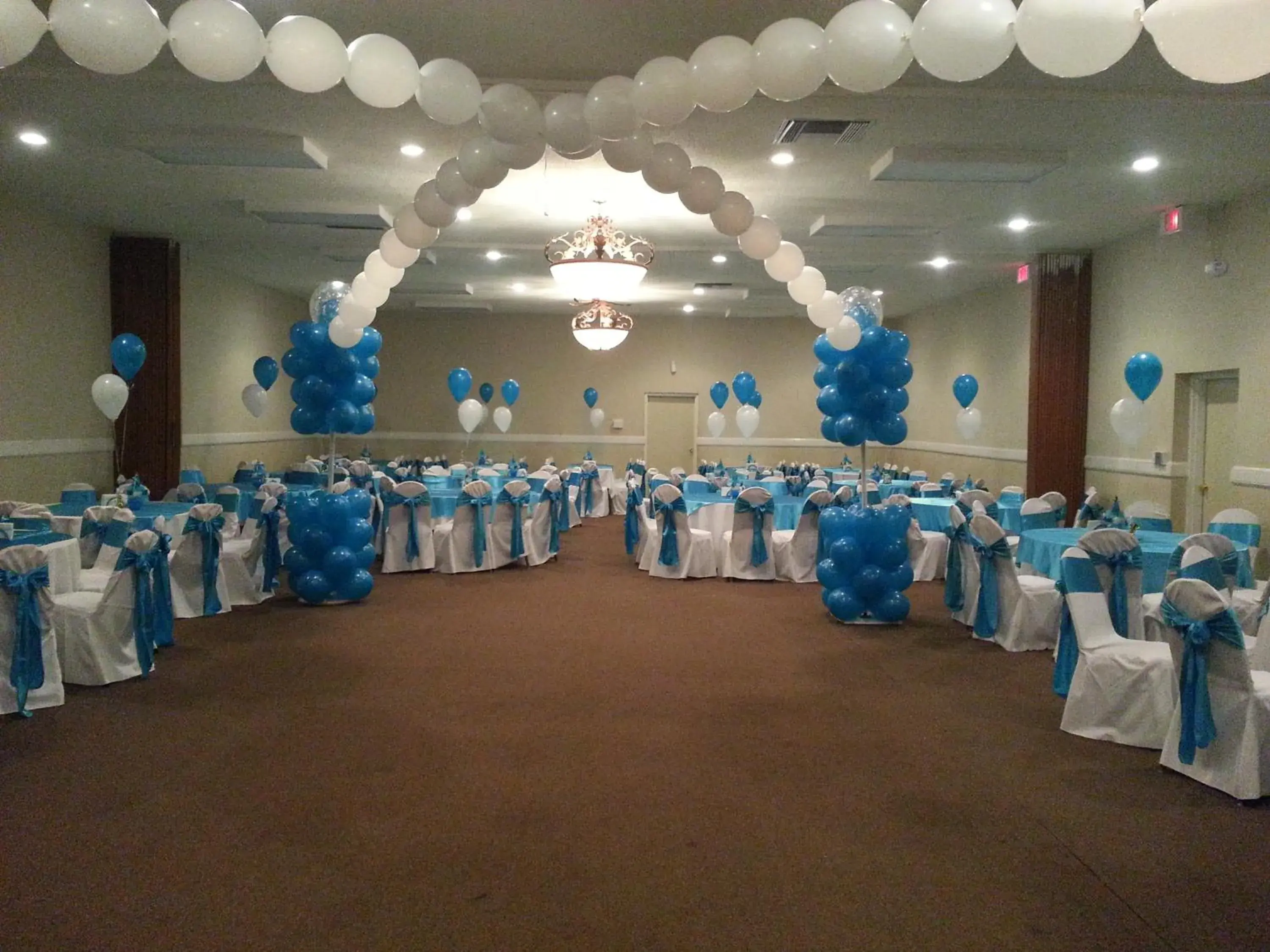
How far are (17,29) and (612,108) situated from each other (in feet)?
7.27

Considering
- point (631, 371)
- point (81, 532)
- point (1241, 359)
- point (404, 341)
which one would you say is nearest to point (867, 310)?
point (1241, 359)

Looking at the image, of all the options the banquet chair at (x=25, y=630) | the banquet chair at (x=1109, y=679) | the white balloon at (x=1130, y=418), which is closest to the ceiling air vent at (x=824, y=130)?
the banquet chair at (x=1109, y=679)

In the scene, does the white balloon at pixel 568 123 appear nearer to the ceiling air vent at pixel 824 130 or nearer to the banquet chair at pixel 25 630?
the ceiling air vent at pixel 824 130

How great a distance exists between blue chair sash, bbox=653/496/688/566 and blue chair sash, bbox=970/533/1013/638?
9.94 ft

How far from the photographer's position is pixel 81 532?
241 inches

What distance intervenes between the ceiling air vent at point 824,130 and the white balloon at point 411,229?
7.96 ft

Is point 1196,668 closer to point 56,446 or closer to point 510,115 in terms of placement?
point 510,115

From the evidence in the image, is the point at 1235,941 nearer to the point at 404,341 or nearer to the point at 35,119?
the point at 35,119

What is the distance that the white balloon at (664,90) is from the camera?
12.5 ft

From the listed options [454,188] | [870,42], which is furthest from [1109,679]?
[454,188]

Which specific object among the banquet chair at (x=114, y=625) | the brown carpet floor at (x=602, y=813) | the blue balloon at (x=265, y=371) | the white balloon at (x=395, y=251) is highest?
the white balloon at (x=395, y=251)

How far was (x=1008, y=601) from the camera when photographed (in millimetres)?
5914

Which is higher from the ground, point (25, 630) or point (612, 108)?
point (612, 108)

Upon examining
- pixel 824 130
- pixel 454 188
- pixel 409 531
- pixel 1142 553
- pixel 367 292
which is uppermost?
pixel 824 130
